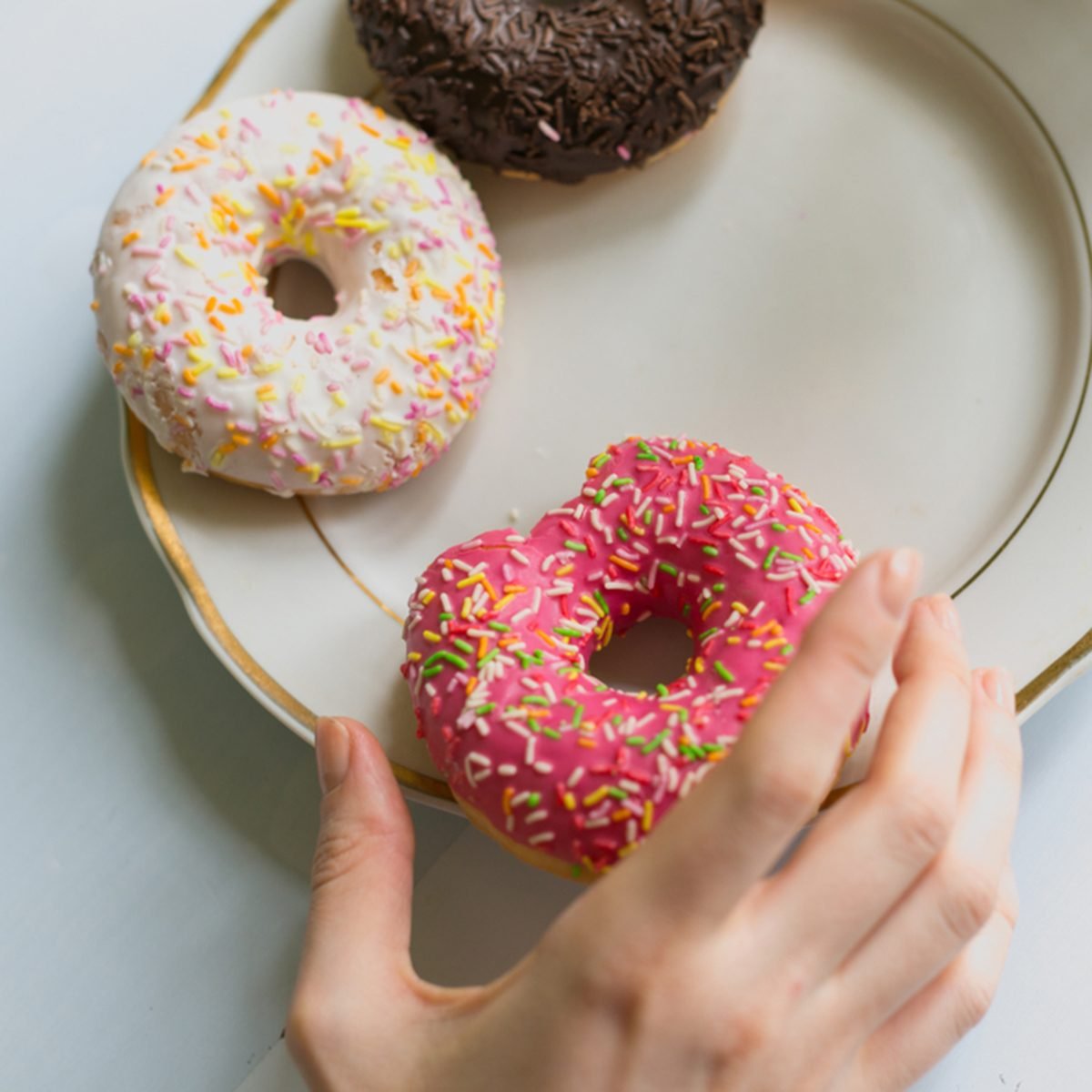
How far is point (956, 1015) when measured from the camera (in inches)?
43.4

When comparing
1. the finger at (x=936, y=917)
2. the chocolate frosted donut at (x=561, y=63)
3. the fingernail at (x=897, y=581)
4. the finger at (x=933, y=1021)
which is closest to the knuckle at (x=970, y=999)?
the finger at (x=933, y=1021)

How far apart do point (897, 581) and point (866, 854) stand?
0.23 m

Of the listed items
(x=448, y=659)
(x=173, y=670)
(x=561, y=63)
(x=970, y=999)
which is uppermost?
(x=561, y=63)

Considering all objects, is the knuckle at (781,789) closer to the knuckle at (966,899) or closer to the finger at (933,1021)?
the knuckle at (966,899)

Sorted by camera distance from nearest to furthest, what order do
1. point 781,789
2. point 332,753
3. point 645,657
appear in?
point 781,789, point 332,753, point 645,657

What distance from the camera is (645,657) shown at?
1.33 m

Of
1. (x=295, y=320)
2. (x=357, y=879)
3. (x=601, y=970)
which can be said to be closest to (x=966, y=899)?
(x=601, y=970)

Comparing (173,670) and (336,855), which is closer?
(336,855)

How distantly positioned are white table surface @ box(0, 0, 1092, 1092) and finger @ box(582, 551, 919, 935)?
1.82 ft

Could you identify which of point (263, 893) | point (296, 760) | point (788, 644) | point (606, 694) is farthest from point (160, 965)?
point (788, 644)

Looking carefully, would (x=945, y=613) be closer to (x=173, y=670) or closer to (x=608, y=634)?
(x=608, y=634)

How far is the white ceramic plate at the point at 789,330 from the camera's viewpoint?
1.35 m

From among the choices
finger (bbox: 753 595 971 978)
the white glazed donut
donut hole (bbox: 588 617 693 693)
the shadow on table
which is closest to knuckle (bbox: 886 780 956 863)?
finger (bbox: 753 595 971 978)

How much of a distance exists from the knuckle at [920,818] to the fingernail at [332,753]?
585 mm
